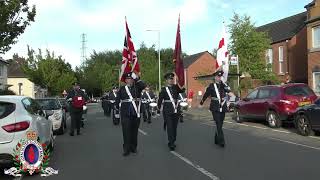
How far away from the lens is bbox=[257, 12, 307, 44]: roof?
4344 centimetres

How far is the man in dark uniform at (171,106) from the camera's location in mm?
13234

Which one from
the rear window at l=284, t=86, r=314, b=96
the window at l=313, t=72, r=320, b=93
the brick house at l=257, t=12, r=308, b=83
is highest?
the brick house at l=257, t=12, r=308, b=83

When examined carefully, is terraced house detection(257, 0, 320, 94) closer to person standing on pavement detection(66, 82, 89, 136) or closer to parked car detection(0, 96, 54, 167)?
person standing on pavement detection(66, 82, 89, 136)

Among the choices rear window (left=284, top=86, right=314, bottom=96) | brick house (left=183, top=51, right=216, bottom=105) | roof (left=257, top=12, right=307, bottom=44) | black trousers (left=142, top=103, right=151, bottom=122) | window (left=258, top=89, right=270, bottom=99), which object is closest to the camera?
rear window (left=284, top=86, right=314, bottom=96)

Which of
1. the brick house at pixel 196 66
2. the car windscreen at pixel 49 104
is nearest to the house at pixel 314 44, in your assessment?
the car windscreen at pixel 49 104

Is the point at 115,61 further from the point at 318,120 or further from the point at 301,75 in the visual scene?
the point at 318,120

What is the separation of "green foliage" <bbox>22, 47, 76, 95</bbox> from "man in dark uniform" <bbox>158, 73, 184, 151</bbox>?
160 feet

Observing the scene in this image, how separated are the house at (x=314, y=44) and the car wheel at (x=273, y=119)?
45.4 ft

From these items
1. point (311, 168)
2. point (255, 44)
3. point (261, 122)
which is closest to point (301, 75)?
point (255, 44)

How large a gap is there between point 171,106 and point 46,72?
4949 cm

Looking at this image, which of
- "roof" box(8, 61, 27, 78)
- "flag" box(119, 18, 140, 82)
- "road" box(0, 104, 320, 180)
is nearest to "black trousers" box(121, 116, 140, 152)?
"road" box(0, 104, 320, 180)

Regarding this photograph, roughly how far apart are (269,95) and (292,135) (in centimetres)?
387

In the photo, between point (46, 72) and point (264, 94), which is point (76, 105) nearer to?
point (264, 94)

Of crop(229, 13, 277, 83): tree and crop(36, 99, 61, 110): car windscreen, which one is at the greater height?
crop(229, 13, 277, 83): tree
